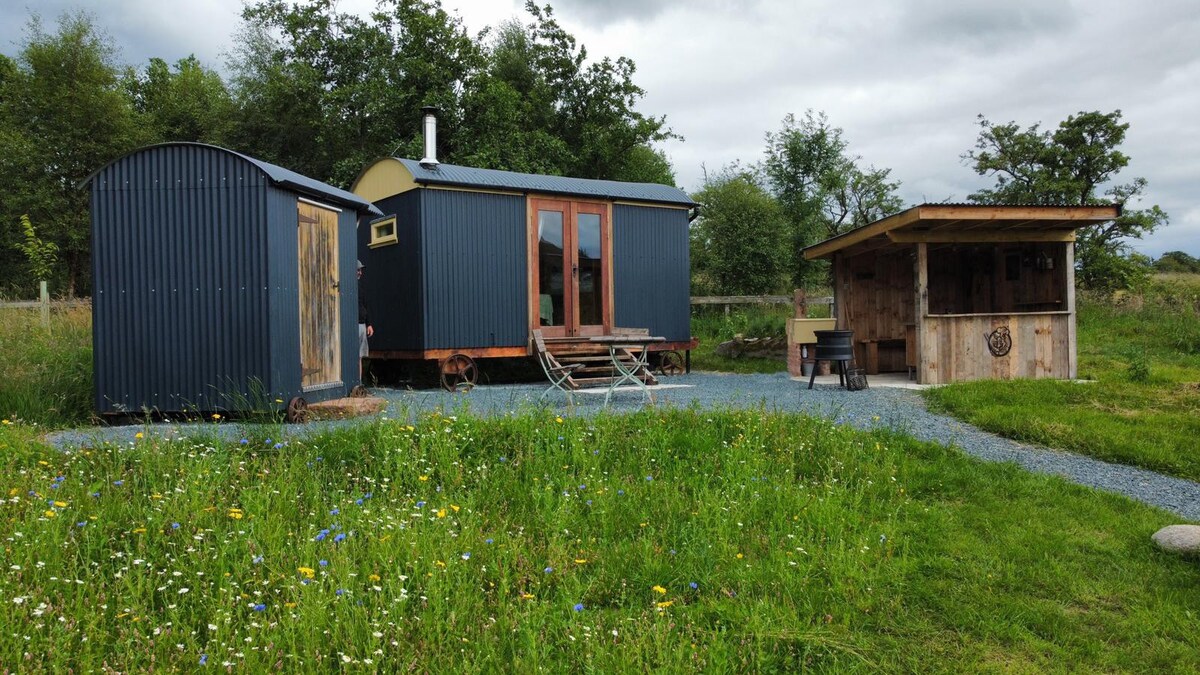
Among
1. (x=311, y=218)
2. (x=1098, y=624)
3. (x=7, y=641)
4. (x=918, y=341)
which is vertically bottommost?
(x=1098, y=624)

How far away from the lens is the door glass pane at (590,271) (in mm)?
10102

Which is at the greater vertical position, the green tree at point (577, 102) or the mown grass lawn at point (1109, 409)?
the green tree at point (577, 102)

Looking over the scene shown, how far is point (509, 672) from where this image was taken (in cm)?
224

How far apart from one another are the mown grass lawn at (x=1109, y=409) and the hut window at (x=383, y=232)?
6587mm

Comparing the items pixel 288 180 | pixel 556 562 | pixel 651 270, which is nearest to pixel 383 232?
pixel 288 180

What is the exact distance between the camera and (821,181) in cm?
2383

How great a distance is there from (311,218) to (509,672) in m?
5.75

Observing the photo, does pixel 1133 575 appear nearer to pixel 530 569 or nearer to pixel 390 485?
pixel 530 569

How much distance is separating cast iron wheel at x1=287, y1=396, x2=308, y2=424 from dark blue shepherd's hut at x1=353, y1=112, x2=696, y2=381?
110 inches

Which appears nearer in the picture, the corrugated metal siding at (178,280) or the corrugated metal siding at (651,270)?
the corrugated metal siding at (178,280)

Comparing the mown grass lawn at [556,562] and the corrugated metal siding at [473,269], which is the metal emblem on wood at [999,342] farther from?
the corrugated metal siding at [473,269]

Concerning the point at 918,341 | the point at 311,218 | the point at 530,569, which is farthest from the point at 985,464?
the point at 311,218

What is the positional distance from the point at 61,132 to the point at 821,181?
22.1 m

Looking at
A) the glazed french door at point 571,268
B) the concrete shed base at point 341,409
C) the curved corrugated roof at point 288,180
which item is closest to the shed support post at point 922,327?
the glazed french door at point 571,268
